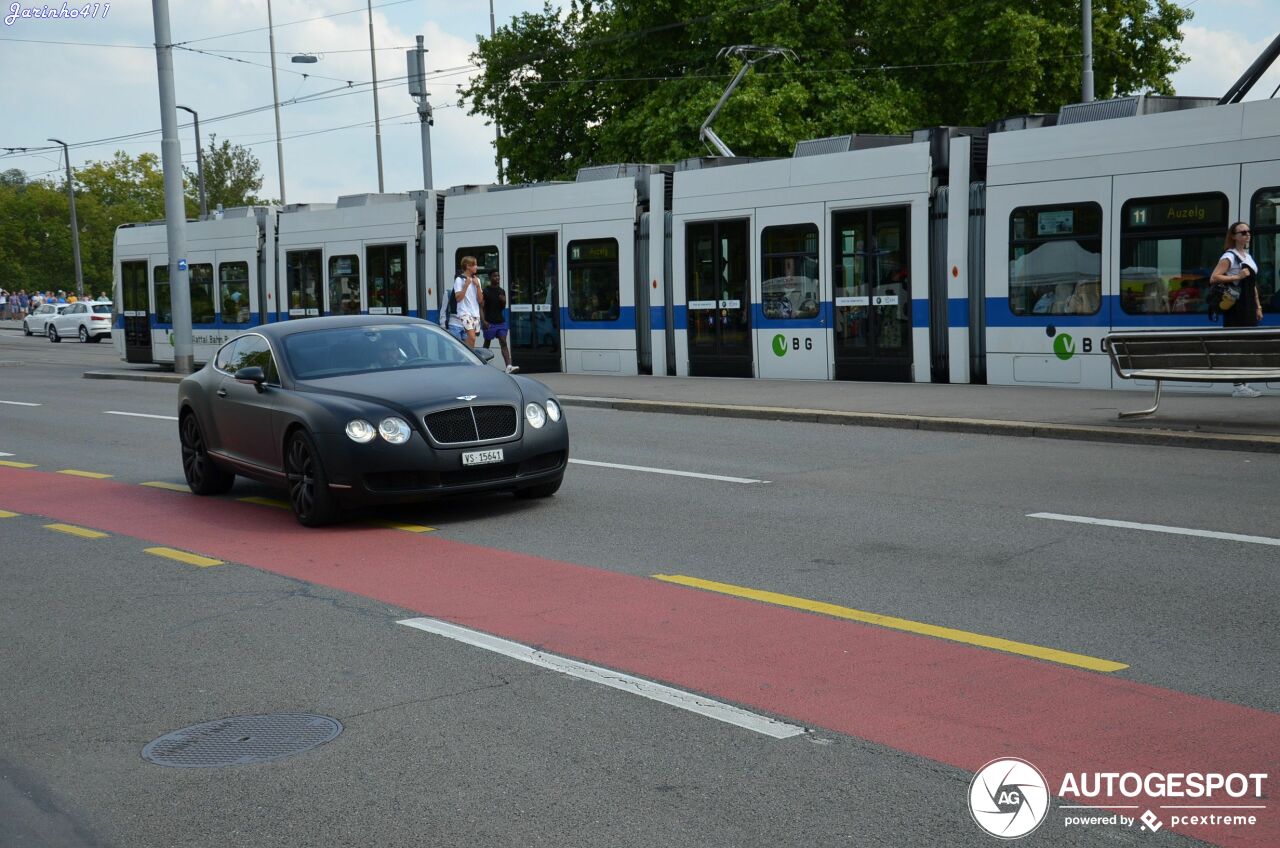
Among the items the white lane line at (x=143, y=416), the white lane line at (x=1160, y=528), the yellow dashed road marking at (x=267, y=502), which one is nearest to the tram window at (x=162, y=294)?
the white lane line at (x=143, y=416)

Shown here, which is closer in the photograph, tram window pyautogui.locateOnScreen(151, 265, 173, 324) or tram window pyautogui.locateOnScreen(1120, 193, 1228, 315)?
tram window pyautogui.locateOnScreen(1120, 193, 1228, 315)

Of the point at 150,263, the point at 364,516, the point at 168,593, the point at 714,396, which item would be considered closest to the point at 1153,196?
the point at 714,396

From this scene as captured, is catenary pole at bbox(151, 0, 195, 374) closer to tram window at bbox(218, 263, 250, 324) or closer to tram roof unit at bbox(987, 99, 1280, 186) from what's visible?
tram window at bbox(218, 263, 250, 324)

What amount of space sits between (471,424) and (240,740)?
5265 mm

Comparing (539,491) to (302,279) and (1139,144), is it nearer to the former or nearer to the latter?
(1139,144)

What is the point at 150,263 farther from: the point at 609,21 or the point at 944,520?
the point at 944,520

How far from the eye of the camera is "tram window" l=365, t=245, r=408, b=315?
29406 mm

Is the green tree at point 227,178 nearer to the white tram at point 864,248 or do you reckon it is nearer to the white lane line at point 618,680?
the white tram at point 864,248

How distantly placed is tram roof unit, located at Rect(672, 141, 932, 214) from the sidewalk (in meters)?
2.71

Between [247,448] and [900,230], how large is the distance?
1162 centimetres

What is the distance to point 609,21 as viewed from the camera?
42.8m

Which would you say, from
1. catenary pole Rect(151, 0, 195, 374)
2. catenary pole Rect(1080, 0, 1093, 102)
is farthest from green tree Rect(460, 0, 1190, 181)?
catenary pole Rect(151, 0, 195, 374)

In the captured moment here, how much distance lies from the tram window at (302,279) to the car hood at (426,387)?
67.1 feet

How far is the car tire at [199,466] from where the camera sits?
12641 mm
